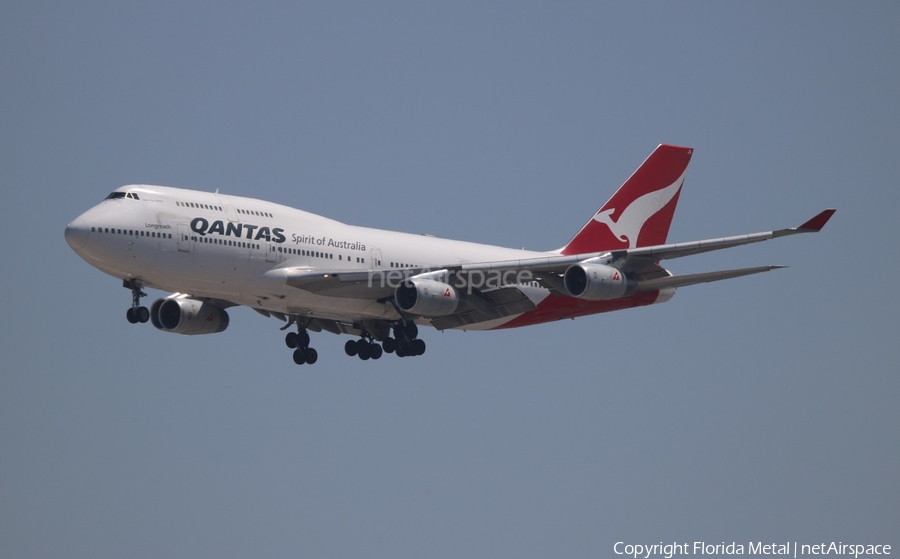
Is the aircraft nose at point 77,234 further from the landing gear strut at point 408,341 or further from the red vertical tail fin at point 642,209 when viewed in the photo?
the red vertical tail fin at point 642,209

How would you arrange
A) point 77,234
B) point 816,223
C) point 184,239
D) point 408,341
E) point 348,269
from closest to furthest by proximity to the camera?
point 816,223
point 77,234
point 184,239
point 348,269
point 408,341

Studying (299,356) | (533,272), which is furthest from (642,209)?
(299,356)

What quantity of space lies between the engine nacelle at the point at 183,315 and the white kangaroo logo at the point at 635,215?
1962 centimetres

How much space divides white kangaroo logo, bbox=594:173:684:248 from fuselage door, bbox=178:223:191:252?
21.9 metres

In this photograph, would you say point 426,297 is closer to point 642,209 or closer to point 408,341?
point 408,341

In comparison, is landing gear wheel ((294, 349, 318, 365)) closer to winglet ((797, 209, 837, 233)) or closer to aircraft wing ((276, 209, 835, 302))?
aircraft wing ((276, 209, 835, 302))

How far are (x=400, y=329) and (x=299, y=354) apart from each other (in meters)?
5.69

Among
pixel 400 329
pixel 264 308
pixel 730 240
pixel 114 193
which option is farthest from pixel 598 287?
pixel 114 193

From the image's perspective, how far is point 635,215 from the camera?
6369cm

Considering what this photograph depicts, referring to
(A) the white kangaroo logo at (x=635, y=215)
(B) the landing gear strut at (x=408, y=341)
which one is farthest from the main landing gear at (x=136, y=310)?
(A) the white kangaroo logo at (x=635, y=215)

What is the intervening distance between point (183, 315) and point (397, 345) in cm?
1000

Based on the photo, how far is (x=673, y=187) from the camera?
212ft

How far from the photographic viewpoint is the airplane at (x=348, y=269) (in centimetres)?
5019

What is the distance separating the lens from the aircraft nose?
161 ft
